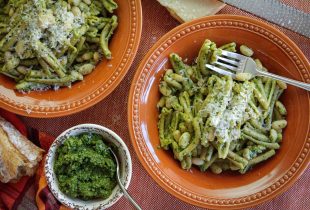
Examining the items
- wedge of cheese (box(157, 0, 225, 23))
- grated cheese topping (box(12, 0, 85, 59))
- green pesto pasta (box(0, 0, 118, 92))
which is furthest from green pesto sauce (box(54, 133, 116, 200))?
wedge of cheese (box(157, 0, 225, 23))

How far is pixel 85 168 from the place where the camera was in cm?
172

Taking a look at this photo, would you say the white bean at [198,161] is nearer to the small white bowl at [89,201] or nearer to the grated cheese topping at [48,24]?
the small white bowl at [89,201]

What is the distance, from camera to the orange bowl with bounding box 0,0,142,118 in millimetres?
1724

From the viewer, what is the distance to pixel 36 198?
182cm

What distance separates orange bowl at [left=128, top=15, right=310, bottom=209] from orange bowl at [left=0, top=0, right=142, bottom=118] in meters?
0.07

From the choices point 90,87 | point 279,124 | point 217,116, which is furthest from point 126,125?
point 279,124

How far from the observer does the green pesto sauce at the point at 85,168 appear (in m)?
1.70

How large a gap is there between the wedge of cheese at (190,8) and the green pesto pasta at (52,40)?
0.23 m

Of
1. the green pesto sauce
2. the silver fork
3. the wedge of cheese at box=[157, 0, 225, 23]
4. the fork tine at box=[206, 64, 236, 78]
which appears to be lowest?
the green pesto sauce

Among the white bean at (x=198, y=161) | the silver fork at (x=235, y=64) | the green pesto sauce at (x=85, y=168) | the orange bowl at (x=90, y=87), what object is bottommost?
the green pesto sauce at (x=85, y=168)

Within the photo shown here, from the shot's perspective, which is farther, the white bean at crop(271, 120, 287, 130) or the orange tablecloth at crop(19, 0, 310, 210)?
the orange tablecloth at crop(19, 0, 310, 210)

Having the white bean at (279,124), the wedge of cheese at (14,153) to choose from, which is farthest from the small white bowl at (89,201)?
the white bean at (279,124)

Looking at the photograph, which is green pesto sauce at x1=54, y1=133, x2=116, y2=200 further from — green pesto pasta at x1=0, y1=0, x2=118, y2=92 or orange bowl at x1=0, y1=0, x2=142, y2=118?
green pesto pasta at x1=0, y1=0, x2=118, y2=92

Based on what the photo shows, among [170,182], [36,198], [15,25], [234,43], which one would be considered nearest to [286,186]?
[170,182]
